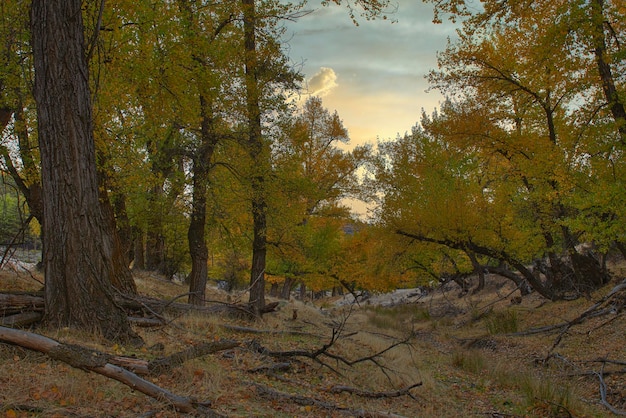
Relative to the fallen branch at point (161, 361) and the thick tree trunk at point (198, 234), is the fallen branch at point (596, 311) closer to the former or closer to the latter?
the fallen branch at point (161, 361)

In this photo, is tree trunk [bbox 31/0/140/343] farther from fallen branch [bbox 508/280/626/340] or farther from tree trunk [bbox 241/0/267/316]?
fallen branch [bbox 508/280/626/340]

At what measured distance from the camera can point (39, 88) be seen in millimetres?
5246

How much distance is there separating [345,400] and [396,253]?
12.1m

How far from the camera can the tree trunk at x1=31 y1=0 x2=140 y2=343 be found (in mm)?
5195

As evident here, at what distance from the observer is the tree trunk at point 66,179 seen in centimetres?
520

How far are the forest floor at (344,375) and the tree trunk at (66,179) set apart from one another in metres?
0.40

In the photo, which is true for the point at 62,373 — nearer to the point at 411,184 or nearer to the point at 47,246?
the point at 47,246

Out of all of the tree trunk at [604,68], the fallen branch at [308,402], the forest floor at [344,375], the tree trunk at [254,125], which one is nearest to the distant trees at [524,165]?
the tree trunk at [604,68]

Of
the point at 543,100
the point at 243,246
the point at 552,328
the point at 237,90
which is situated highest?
the point at 543,100

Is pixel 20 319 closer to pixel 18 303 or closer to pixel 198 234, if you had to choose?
pixel 18 303

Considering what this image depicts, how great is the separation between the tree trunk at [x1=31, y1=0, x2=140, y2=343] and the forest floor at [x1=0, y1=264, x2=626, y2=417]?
0.40 meters

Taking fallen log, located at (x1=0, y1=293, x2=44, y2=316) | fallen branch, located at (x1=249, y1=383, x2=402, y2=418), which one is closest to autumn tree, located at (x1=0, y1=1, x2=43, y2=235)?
fallen log, located at (x1=0, y1=293, x2=44, y2=316)

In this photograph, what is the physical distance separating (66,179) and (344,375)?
4711 mm

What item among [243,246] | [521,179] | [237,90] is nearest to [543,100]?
[521,179]
